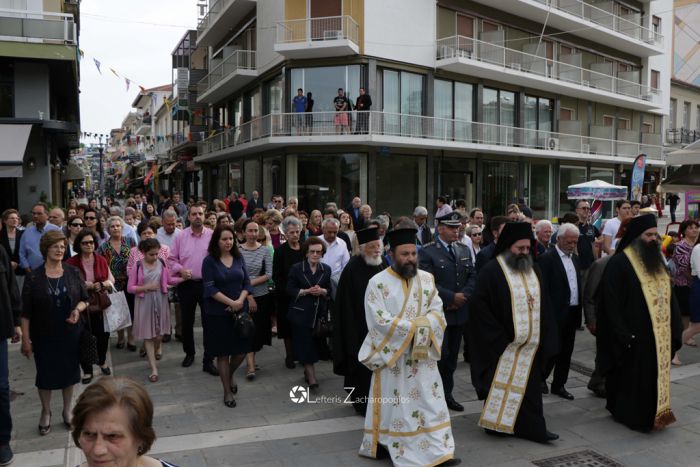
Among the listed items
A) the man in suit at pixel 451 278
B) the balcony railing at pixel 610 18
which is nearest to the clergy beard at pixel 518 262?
the man in suit at pixel 451 278

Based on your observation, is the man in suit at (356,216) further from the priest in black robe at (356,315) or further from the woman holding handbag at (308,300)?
the priest in black robe at (356,315)

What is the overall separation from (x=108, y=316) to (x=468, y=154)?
21.0m

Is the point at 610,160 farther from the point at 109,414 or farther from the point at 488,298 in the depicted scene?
the point at 109,414

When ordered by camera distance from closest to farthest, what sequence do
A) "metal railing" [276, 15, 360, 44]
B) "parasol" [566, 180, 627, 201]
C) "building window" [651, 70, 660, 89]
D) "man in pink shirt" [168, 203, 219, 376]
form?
"man in pink shirt" [168, 203, 219, 376] < "parasol" [566, 180, 627, 201] < "metal railing" [276, 15, 360, 44] < "building window" [651, 70, 660, 89]

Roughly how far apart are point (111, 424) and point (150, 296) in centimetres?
558

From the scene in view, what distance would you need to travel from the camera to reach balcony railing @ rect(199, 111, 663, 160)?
856 inches

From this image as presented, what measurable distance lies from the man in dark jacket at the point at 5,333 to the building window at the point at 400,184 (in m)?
18.5

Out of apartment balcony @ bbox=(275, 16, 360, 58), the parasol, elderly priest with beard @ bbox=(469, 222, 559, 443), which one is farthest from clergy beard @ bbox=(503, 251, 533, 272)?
apartment balcony @ bbox=(275, 16, 360, 58)

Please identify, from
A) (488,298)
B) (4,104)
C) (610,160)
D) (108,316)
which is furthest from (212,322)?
(610,160)

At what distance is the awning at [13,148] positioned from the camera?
13647mm

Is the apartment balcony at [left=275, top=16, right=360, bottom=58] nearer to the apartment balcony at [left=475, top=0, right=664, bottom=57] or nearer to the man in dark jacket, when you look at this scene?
the apartment balcony at [left=475, top=0, right=664, bottom=57]

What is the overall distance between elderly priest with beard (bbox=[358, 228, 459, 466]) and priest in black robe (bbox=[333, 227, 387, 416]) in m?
0.87

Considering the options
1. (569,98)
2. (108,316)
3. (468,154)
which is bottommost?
(108,316)

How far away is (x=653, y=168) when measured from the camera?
38.4 meters
